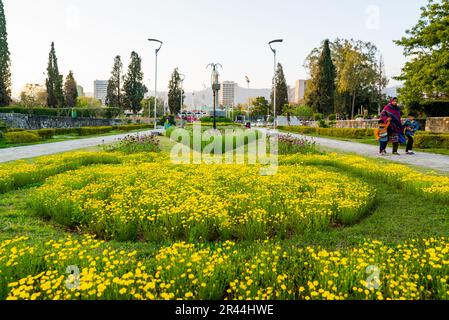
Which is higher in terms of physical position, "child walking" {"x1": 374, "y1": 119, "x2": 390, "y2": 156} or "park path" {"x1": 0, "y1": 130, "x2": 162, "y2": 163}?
"child walking" {"x1": 374, "y1": 119, "x2": 390, "y2": 156}

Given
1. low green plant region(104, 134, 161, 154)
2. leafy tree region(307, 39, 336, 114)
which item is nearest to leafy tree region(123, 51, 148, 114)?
leafy tree region(307, 39, 336, 114)

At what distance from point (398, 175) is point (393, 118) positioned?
22.0 ft

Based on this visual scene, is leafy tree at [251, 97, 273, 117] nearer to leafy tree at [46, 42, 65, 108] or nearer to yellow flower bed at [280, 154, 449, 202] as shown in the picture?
leafy tree at [46, 42, 65, 108]

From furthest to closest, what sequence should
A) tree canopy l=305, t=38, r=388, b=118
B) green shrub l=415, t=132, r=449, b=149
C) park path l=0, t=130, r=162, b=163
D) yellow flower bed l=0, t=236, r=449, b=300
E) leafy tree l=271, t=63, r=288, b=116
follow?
leafy tree l=271, t=63, r=288, b=116, tree canopy l=305, t=38, r=388, b=118, green shrub l=415, t=132, r=449, b=149, park path l=0, t=130, r=162, b=163, yellow flower bed l=0, t=236, r=449, b=300

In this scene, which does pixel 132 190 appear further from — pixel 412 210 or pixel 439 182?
pixel 439 182

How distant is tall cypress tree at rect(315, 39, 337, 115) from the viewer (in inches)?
2331

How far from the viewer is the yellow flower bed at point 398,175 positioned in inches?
272

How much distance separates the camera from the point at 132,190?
23.0 ft

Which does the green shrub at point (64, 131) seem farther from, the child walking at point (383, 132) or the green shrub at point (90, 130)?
→ the child walking at point (383, 132)

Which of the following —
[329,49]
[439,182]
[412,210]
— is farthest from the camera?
[329,49]

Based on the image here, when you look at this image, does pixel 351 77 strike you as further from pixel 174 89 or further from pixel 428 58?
pixel 174 89

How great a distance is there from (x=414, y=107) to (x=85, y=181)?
3154 centimetres

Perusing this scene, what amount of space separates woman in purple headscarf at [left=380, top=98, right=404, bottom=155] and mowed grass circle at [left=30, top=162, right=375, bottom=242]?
776cm

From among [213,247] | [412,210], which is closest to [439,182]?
[412,210]
